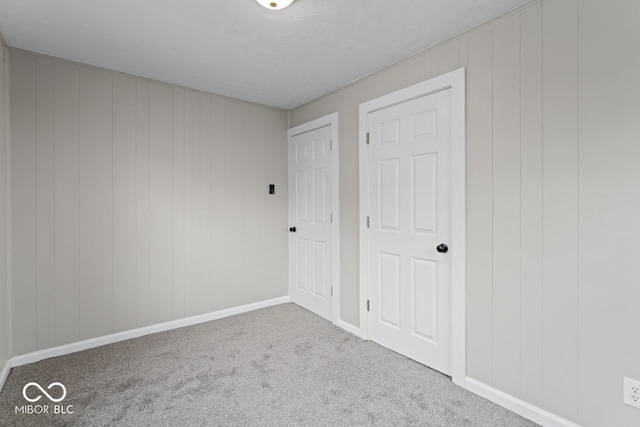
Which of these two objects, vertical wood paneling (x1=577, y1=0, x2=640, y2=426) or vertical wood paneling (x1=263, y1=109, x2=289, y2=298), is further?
vertical wood paneling (x1=263, y1=109, x2=289, y2=298)

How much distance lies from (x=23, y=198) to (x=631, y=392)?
12.9 feet

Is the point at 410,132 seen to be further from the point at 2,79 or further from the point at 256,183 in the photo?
the point at 2,79

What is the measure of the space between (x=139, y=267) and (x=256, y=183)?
4.77 ft

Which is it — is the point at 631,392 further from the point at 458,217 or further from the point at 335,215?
the point at 335,215

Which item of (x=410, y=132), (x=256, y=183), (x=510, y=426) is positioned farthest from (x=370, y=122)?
(x=510, y=426)

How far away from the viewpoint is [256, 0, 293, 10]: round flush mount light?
5.88 feet

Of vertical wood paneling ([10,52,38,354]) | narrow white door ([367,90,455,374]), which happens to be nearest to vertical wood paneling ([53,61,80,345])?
vertical wood paneling ([10,52,38,354])

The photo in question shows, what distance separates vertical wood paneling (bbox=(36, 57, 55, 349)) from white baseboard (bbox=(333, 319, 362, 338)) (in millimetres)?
2395

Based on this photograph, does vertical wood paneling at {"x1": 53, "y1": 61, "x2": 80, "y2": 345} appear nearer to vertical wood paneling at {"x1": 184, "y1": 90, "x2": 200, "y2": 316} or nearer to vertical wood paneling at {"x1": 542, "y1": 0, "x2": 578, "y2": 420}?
vertical wood paneling at {"x1": 184, "y1": 90, "x2": 200, "y2": 316}

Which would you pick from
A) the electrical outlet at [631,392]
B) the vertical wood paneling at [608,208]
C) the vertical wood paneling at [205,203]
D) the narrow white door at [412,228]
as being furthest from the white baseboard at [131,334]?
the electrical outlet at [631,392]

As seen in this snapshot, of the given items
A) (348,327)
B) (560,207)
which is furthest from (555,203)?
(348,327)

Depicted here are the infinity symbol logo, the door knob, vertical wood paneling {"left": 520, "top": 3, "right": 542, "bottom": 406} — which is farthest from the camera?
the door knob

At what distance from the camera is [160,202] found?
10.1 feet

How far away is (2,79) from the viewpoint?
2271 mm
